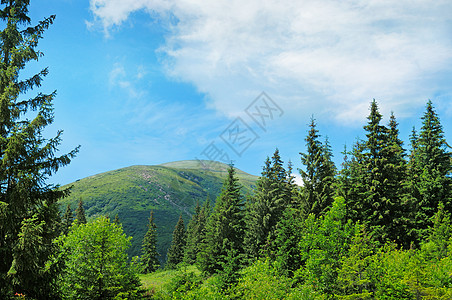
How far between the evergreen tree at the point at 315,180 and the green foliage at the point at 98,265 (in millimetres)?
19305

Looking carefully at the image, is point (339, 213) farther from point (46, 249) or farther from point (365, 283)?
point (46, 249)

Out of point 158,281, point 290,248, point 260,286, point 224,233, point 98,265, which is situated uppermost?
point 224,233

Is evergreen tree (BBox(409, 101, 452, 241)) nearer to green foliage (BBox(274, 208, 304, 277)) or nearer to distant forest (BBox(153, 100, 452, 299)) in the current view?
distant forest (BBox(153, 100, 452, 299))

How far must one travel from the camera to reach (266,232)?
3628cm

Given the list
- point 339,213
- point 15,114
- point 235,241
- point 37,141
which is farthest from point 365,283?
point 15,114

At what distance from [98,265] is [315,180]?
22.9 m

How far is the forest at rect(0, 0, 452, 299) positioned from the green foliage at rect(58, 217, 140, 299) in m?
0.07

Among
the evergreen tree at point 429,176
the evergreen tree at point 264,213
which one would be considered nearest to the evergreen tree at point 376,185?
the evergreen tree at point 429,176

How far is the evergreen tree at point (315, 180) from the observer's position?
31.1 meters

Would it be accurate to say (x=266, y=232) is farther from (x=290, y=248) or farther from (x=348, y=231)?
(x=348, y=231)

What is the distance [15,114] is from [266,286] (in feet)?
55.9

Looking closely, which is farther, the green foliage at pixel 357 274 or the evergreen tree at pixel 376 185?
the evergreen tree at pixel 376 185

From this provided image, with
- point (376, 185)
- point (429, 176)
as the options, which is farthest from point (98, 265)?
point (429, 176)

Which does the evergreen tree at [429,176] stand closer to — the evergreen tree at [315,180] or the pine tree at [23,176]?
the evergreen tree at [315,180]
